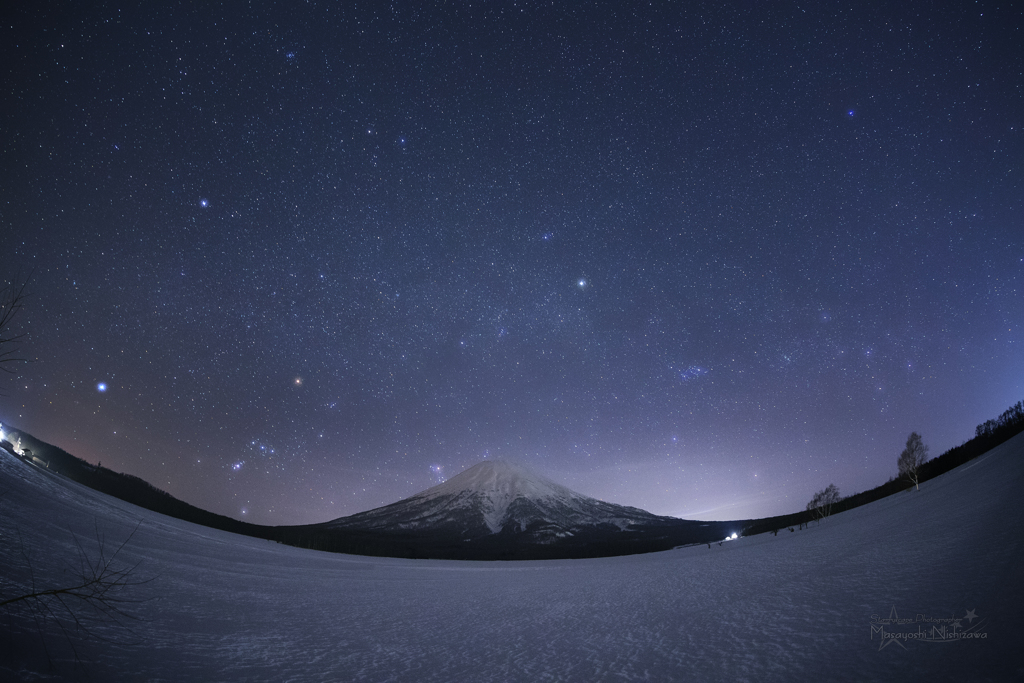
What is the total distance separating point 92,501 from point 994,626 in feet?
138

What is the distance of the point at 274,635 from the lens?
1132 cm

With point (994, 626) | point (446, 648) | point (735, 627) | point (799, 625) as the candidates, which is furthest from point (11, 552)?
point (994, 626)

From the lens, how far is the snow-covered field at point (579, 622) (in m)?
6.88

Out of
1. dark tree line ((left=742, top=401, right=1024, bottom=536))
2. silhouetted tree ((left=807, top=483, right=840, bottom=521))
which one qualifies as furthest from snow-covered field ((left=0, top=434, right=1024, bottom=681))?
silhouetted tree ((left=807, top=483, right=840, bottom=521))

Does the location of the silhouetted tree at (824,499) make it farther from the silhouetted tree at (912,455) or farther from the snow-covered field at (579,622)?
the snow-covered field at (579,622)

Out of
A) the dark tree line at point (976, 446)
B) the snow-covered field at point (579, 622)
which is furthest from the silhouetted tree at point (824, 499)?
the snow-covered field at point (579, 622)

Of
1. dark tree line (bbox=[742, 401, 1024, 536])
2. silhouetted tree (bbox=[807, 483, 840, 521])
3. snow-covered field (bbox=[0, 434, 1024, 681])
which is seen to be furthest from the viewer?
silhouetted tree (bbox=[807, 483, 840, 521])

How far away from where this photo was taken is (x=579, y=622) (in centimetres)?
1348

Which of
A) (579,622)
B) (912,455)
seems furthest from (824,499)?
(579,622)

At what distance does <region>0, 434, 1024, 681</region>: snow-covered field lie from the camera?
688 centimetres

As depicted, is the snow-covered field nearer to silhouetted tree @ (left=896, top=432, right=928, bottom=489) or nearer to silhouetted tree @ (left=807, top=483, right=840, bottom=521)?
silhouetted tree @ (left=896, top=432, right=928, bottom=489)

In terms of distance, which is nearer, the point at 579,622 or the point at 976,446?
the point at 579,622

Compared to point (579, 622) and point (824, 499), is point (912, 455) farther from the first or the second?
point (579, 622)

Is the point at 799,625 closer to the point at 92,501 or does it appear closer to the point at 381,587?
the point at 381,587
